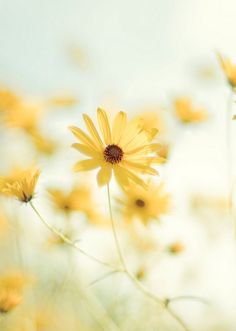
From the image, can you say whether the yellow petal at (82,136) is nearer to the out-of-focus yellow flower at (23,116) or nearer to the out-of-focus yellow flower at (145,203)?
the out-of-focus yellow flower at (145,203)

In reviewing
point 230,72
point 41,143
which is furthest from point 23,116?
point 230,72

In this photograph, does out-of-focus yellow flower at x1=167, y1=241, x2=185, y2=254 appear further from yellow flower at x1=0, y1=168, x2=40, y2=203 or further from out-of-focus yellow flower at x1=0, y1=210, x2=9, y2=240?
out-of-focus yellow flower at x1=0, y1=210, x2=9, y2=240

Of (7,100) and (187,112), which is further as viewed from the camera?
(7,100)

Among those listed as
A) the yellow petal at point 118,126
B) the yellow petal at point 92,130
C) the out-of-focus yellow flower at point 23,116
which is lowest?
the yellow petal at point 92,130

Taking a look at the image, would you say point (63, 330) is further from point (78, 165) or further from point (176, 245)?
point (78, 165)

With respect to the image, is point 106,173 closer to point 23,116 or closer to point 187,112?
point 187,112

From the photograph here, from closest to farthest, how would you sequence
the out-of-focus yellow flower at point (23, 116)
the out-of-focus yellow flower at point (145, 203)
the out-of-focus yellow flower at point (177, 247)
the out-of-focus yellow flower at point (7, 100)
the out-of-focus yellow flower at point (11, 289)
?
the out-of-focus yellow flower at point (11, 289), the out-of-focus yellow flower at point (145, 203), the out-of-focus yellow flower at point (177, 247), the out-of-focus yellow flower at point (23, 116), the out-of-focus yellow flower at point (7, 100)

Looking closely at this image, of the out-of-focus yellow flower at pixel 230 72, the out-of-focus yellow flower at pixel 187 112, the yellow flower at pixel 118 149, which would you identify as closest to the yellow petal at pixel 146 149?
the yellow flower at pixel 118 149

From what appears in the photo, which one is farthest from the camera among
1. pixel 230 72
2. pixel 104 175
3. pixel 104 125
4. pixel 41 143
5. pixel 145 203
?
pixel 41 143
